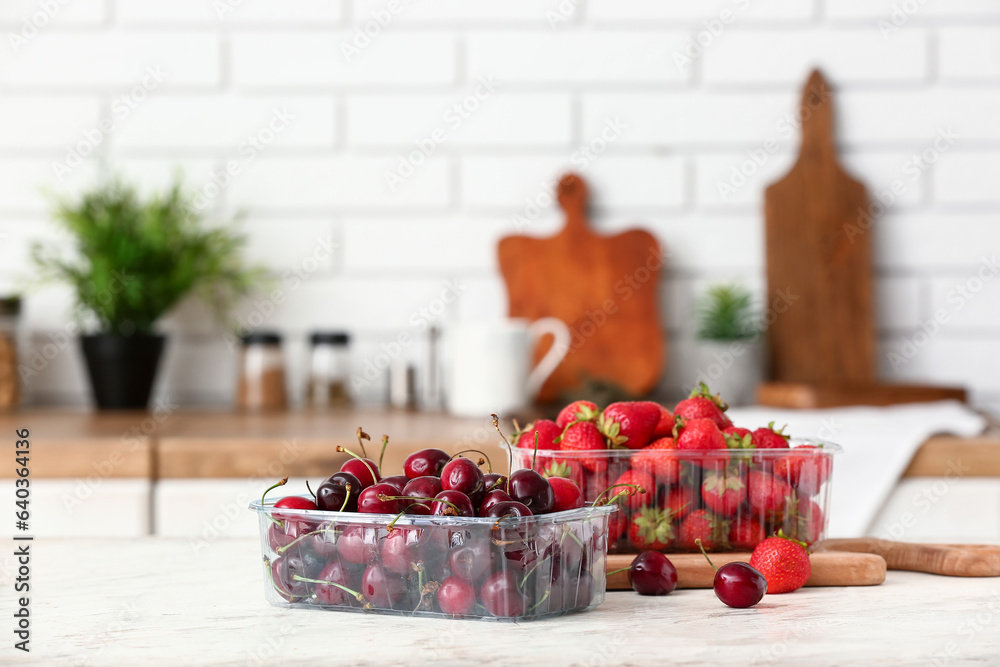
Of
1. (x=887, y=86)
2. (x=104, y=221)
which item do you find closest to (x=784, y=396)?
(x=887, y=86)

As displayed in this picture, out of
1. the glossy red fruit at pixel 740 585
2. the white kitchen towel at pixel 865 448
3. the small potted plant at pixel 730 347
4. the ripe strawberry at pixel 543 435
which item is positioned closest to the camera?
the glossy red fruit at pixel 740 585

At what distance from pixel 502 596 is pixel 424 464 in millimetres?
113

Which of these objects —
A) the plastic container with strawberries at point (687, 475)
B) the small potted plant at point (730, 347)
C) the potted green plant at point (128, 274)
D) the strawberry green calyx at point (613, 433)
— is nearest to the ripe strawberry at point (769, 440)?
the plastic container with strawberries at point (687, 475)

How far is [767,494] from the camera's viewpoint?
710 mm

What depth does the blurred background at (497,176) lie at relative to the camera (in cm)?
180

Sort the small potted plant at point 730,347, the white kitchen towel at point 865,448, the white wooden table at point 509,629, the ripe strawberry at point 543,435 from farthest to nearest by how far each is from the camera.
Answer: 1. the small potted plant at point 730,347
2. the white kitchen towel at point 865,448
3. the ripe strawberry at point 543,435
4. the white wooden table at point 509,629

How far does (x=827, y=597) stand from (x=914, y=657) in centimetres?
15

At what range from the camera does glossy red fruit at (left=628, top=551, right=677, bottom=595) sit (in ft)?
2.23

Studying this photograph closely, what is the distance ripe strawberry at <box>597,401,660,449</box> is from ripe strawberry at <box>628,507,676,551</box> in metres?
0.05

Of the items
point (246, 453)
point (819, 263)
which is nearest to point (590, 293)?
point (819, 263)

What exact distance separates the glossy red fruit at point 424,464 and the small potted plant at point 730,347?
1.19 meters

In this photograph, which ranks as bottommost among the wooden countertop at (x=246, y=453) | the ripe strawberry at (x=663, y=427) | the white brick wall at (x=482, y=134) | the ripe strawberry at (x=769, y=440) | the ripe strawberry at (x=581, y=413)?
the wooden countertop at (x=246, y=453)

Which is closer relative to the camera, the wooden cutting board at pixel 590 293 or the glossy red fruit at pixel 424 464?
the glossy red fruit at pixel 424 464

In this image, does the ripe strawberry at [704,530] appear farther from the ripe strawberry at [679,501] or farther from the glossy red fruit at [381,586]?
Result: the glossy red fruit at [381,586]
